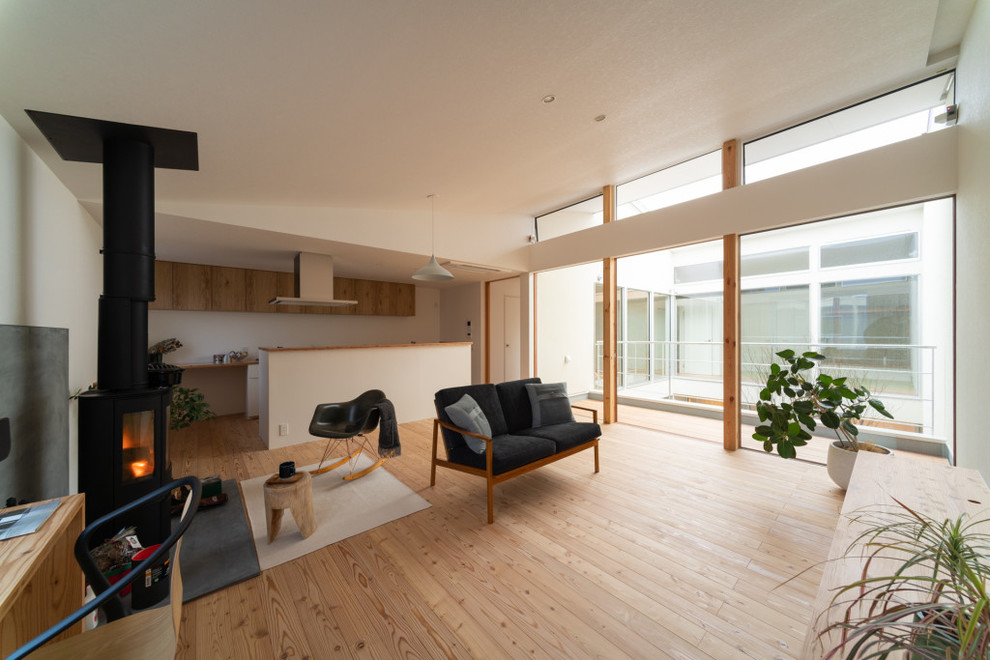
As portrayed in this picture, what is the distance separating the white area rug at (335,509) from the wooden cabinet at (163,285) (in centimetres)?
337

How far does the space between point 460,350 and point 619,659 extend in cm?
461

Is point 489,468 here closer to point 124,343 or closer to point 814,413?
point 124,343

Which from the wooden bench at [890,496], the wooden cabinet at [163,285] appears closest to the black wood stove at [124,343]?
the wooden bench at [890,496]

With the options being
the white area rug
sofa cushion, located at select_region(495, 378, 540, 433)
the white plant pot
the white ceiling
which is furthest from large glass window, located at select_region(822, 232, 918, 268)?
the white area rug

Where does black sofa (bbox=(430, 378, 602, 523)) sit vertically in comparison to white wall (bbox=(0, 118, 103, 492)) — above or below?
below

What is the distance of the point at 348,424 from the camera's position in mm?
3496

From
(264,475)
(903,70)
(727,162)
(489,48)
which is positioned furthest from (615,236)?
(264,475)

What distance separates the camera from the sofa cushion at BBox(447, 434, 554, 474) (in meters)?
2.61

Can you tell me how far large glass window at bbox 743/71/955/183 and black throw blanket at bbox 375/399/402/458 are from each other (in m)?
Answer: 4.27

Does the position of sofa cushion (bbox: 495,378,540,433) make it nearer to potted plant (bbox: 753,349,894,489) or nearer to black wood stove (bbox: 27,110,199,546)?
potted plant (bbox: 753,349,894,489)

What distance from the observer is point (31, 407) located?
1.90 meters

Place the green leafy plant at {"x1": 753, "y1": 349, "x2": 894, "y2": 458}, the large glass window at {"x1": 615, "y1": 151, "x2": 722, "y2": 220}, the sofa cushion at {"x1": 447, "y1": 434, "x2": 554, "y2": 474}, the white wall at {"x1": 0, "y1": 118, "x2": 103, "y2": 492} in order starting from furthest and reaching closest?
the large glass window at {"x1": 615, "y1": 151, "x2": 722, "y2": 220} → the green leafy plant at {"x1": 753, "y1": 349, "x2": 894, "y2": 458} → the sofa cushion at {"x1": 447, "y1": 434, "x2": 554, "y2": 474} → the white wall at {"x1": 0, "y1": 118, "x2": 103, "y2": 492}

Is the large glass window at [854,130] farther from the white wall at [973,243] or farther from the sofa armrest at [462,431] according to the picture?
the sofa armrest at [462,431]

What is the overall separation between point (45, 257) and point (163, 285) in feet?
10.9
